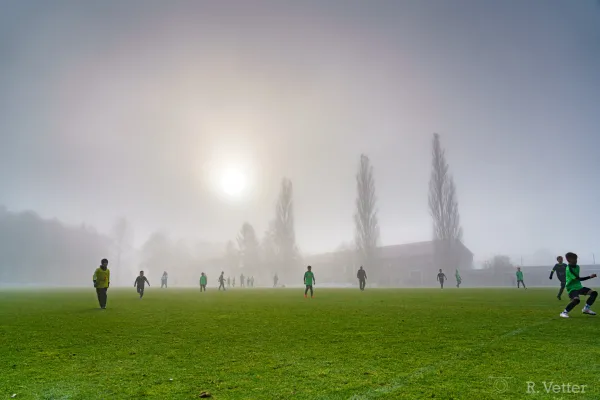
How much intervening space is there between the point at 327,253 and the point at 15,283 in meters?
84.7

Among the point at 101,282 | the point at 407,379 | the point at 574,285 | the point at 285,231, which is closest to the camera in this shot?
the point at 407,379

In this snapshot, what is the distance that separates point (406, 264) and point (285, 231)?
27513mm

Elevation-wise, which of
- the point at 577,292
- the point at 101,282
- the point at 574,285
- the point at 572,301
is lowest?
the point at 572,301

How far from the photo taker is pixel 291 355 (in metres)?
6.60

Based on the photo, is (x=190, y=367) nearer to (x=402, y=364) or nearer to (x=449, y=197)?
(x=402, y=364)

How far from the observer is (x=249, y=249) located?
99.1m

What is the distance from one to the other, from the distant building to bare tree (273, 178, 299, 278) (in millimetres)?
12456

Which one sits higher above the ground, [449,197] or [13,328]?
[449,197]

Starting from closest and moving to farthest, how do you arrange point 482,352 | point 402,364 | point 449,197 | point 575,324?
point 402,364 < point 482,352 < point 575,324 < point 449,197

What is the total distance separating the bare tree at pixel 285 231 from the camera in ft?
268

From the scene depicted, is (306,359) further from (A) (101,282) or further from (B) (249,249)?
(B) (249,249)

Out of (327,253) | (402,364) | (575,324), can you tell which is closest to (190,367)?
(402,364)

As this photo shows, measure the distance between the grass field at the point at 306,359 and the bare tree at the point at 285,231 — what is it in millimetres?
71567

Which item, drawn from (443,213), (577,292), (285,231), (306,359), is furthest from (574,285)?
(285,231)
